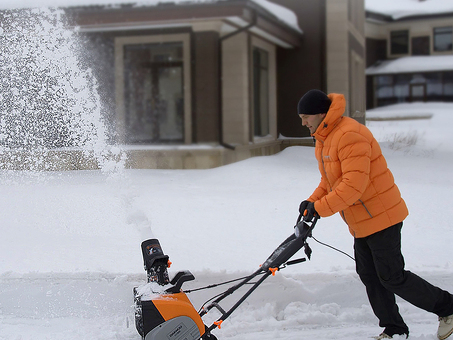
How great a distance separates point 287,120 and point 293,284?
9.20m

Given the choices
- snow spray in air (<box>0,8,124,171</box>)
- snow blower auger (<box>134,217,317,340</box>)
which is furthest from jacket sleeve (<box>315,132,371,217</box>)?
snow spray in air (<box>0,8,124,171</box>)

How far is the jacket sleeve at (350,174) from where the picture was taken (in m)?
2.70

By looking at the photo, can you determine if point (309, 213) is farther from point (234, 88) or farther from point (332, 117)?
point (234, 88)

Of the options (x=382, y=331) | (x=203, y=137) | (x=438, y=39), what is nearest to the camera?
(x=382, y=331)

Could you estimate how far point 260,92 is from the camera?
40.4ft

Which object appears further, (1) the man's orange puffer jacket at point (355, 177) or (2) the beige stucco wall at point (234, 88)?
(2) the beige stucco wall at point (234, 88)

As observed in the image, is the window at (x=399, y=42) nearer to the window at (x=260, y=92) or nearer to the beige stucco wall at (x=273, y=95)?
the beige stucco wall at (x=273, y=95)

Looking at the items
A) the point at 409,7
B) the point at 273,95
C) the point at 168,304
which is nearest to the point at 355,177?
the point at 168,304

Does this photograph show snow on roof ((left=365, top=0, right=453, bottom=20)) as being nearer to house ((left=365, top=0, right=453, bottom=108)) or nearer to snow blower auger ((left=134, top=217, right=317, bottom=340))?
house ((left=365, top=0, right=453, bottom=108))

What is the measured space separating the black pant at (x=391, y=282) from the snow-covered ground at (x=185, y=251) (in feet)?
0.74

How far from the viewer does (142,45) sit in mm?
10305

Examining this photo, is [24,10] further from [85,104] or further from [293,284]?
[293,284]

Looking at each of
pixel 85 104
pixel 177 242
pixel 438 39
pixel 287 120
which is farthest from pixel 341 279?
pixel 438 39

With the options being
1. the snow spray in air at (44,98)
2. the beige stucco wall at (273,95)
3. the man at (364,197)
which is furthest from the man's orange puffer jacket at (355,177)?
the beige stucco wall at (273,95)
